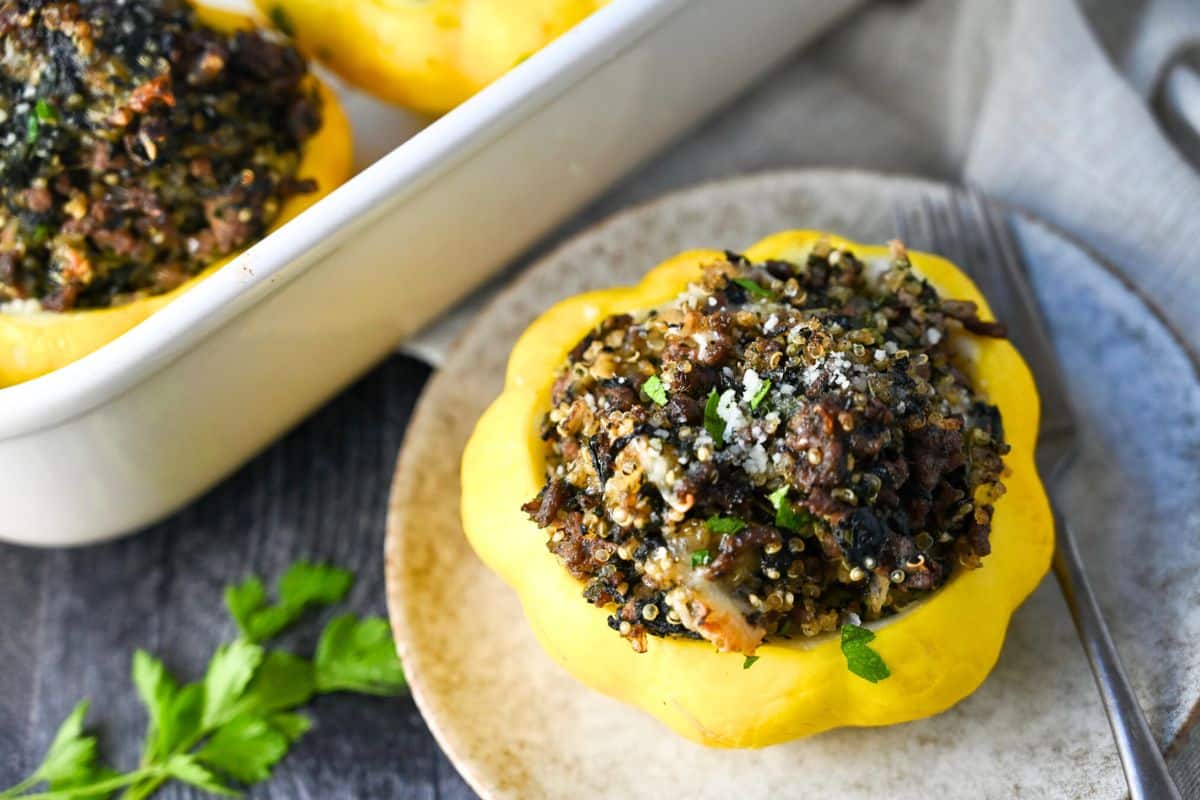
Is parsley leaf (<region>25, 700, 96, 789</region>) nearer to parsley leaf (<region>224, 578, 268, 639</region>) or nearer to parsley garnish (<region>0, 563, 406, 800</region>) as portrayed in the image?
parsley garnish (<region>0, 563, 406, 800</region>)

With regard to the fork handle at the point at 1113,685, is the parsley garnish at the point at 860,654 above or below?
above

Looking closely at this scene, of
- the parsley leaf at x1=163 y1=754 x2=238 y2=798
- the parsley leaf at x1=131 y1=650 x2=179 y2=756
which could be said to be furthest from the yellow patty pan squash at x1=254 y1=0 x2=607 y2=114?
the parsley leaf at x1=163 y1=754 x2=238 y2=798

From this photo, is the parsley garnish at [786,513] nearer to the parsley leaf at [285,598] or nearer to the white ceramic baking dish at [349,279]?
the white ceramic baking dish at [349,279]

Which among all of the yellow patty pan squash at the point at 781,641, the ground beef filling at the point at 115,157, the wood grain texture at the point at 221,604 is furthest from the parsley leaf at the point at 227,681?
the ground beef filling at the point at 115,157

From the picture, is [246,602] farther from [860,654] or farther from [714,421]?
[860,654]

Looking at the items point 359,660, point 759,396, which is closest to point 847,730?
point 759,396

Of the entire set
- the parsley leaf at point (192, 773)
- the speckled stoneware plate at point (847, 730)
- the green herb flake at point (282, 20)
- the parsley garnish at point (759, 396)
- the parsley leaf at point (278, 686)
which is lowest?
the parsley leaf at point (192, 773)

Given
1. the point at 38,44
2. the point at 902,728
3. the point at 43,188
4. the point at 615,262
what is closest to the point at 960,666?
the point at 902,728
